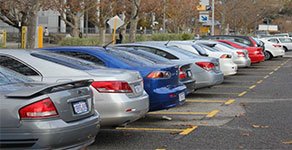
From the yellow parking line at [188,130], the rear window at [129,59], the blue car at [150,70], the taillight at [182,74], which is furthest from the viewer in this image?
the taillight at [182,74]

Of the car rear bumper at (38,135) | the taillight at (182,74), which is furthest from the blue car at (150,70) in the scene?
the car rear bumper at (38,135)

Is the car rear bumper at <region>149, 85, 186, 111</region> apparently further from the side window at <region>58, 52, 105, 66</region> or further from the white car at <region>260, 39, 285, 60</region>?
the white car at <region>260, 39, 285, 60</region>

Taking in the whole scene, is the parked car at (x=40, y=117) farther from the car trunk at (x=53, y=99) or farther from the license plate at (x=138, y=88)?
the license plate at (x=138, y=88)

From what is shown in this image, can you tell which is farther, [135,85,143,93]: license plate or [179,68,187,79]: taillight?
[179,68,187,79]: taillight

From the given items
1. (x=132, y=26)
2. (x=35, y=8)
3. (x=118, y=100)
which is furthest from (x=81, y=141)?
(x=132, y=26)

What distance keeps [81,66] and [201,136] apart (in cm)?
219

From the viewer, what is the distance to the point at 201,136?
8.31m

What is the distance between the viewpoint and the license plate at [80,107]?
18.5 ft

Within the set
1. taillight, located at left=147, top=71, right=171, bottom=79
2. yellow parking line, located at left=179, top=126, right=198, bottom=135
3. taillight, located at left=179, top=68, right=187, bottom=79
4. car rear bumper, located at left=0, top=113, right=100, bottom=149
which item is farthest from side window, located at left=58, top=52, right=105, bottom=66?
car rear bumper, located at left=0, top=113, right=100, bottom=149

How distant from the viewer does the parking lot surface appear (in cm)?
777

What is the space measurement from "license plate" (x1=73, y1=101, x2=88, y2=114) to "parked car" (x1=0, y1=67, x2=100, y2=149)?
0.01 m

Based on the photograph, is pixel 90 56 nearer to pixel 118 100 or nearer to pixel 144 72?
pixel 144 72

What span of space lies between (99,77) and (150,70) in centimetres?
165

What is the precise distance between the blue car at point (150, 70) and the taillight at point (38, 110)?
336 centimetres
